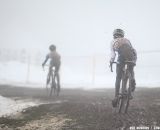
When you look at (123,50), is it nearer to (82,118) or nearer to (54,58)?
(82,118)

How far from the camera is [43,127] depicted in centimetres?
772

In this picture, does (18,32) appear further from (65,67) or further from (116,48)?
(116,48)

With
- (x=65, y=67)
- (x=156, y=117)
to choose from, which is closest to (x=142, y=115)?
(x=156, y=117)

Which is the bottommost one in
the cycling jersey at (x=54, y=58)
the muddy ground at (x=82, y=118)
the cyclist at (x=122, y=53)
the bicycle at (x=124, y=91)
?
the muddy ground at (x=82, y=118)

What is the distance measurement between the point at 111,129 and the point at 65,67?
27590mm

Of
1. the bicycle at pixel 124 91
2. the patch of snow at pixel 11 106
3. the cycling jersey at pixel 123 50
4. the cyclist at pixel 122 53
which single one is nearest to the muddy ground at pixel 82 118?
the bicycle at pixel 124 91

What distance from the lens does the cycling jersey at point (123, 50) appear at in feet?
28.8

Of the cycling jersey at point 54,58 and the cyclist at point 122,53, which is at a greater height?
the cycling jersey at point 54,58

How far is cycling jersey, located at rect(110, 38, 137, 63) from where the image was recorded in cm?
877

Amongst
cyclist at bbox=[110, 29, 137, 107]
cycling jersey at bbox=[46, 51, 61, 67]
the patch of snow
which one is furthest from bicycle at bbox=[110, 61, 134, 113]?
cycling jersey at bbox=[46, 51, 61, 67]

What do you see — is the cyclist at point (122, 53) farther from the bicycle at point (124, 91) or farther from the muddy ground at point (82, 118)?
the muddy ground at point (82, 118)

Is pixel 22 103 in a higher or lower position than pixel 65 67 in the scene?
lower

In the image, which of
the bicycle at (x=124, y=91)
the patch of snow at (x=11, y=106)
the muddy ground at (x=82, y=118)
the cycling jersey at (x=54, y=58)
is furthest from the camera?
the cycling jersey at (x=54, y=58)

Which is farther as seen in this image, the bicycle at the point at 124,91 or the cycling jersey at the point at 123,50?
the cycling jersey at the point at 123,50
